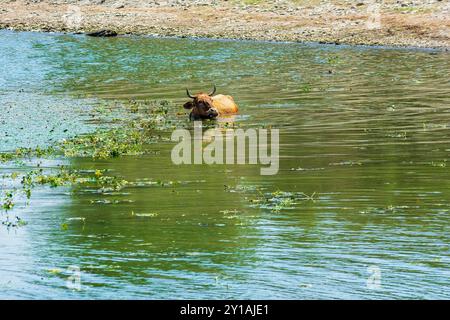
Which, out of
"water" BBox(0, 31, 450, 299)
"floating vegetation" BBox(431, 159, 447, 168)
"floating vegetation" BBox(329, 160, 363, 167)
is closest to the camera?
"water" BBox(0, 31, 450, 299)

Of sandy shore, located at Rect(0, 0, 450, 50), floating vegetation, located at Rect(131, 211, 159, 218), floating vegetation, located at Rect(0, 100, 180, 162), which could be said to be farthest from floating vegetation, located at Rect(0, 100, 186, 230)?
sandy shore, located at Rect(0, 0, 450, 50)

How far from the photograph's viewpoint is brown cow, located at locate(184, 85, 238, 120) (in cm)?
3014

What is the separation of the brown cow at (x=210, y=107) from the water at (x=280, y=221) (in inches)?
22.7

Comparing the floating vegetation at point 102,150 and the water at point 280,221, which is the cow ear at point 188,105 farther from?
the water at point 280,221

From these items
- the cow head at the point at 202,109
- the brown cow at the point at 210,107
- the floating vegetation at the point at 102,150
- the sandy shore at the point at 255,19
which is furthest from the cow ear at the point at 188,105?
the sandy shore at the point at 255,19

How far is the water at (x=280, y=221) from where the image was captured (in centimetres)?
1322

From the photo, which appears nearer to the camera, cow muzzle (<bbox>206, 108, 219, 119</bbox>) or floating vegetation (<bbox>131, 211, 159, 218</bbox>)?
floating vegetation (<bbox>131, 211, 159, 218</bbox>)

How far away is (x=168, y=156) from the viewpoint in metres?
23.0

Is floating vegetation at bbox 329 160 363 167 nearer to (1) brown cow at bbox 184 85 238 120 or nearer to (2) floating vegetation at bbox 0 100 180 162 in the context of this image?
(2) floating vegetation at bbox 0 100 180 162

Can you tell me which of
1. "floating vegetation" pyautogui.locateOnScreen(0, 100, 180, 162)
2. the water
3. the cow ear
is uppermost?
the cow ear

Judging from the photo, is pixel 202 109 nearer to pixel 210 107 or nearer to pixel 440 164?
pixel 210 107

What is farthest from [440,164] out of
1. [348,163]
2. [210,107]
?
[210,107]

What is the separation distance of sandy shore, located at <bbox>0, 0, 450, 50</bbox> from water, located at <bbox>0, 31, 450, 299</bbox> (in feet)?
73.1

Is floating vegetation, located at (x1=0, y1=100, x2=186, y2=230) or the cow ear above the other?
the cow ear
